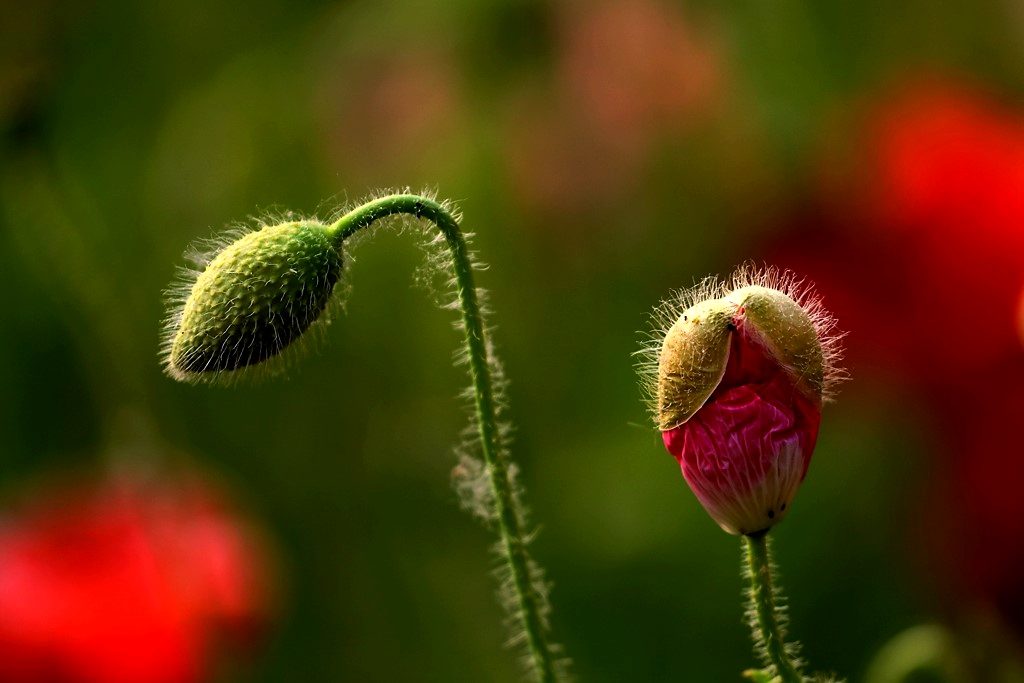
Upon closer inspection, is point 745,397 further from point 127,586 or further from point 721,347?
point 127,586

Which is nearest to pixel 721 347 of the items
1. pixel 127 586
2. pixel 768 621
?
pixel 768 621

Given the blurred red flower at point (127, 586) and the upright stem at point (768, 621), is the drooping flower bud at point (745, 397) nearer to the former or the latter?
the upright stem at point (768, 621)

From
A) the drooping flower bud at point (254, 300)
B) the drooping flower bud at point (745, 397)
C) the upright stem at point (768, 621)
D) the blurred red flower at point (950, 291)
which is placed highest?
the blurred red flower at point (950, 291)

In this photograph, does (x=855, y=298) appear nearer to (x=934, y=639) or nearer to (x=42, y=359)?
(x=934, y=639)

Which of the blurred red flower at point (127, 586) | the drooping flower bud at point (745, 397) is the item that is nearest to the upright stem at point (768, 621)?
the drooping flower bud at point (745, 397)

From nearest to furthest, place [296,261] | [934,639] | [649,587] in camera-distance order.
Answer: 1. [296,261]
2. [934,639]
3. [649,587]

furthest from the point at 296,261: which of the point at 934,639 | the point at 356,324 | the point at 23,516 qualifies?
the point at 356,324
